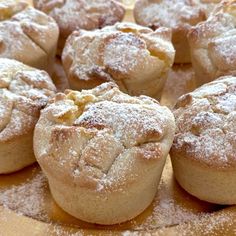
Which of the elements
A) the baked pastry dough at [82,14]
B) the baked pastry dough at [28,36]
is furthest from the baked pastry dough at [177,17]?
the baked pastry dough at [28,36]

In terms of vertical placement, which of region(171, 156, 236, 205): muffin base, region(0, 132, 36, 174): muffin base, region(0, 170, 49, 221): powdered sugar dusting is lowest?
region(0, 170, 49, 221): powdered sugar dusting

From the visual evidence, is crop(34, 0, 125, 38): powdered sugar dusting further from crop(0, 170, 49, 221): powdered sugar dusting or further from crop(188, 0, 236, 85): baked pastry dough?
crop(0, 170, 49, 221): powdered sugar dusting

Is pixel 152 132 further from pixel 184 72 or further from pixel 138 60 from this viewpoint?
pixel 184 72

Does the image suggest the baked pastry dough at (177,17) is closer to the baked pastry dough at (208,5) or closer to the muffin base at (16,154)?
the baked pastry dough at (208,5)

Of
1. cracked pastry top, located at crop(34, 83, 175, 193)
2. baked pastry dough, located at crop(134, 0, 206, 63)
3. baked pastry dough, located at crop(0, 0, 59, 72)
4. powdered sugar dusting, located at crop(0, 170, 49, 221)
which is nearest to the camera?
cracked pastry top, located at crop(34, 83, 175, 193)

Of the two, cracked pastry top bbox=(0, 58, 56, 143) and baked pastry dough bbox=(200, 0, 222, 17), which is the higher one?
baked pastry dough bbox=(200, 0, 222, 17)

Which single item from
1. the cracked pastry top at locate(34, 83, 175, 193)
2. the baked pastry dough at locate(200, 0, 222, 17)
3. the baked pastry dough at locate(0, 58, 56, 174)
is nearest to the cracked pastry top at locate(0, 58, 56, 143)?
the baked pastry dough at locate(0, 58, 56, 174)

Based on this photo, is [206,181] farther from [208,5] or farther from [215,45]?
[208,5]

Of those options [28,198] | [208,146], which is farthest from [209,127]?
[28,198]
